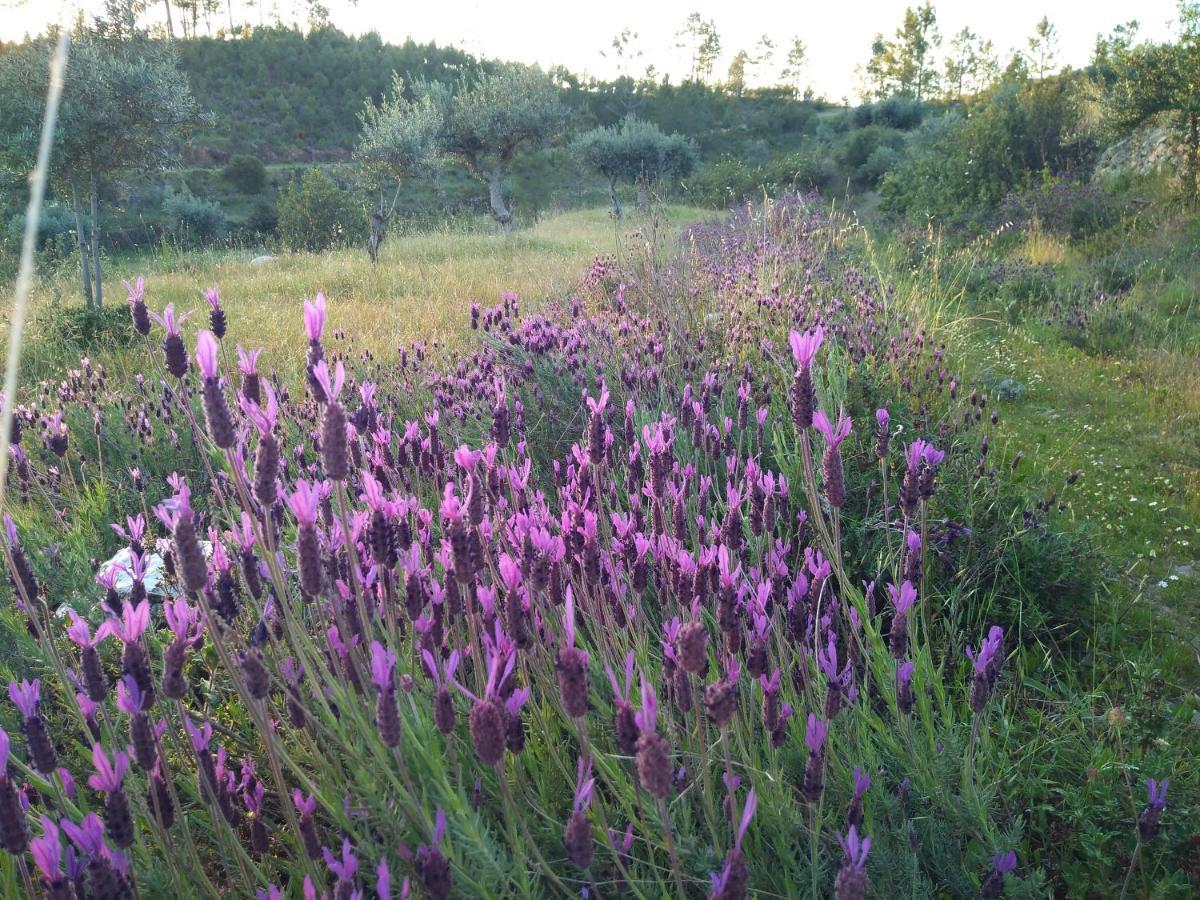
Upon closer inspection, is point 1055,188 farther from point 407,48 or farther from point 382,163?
point 407,48

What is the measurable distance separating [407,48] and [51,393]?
51.6m

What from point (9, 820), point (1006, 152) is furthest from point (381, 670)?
point (1006, 152)

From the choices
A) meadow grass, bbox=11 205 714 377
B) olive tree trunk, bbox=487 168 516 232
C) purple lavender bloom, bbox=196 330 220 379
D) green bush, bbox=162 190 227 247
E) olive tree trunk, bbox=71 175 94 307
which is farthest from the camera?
green bush, bbox=162 190 227 247

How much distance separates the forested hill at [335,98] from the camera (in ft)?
123

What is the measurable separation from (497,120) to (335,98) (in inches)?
955

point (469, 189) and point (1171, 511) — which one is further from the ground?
point (469, 189)

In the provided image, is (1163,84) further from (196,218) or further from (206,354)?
(196,218)

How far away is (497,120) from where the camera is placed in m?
22.6

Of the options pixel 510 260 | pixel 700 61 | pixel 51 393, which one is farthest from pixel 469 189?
pixel 700 61

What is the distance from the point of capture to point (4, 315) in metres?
8.02

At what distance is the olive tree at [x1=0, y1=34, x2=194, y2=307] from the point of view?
8.42 meters

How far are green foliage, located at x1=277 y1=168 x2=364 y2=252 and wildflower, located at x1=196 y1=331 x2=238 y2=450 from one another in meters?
17.7

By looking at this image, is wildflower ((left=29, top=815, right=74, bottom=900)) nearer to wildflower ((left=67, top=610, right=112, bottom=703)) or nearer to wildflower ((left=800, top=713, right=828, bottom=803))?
wildflower ((left=67, top=610, right=112, bottom=703))

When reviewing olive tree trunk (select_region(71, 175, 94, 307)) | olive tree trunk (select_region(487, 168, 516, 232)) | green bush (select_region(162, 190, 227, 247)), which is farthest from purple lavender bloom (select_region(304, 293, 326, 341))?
green bush (select_region(162, 190, 227, 247))
